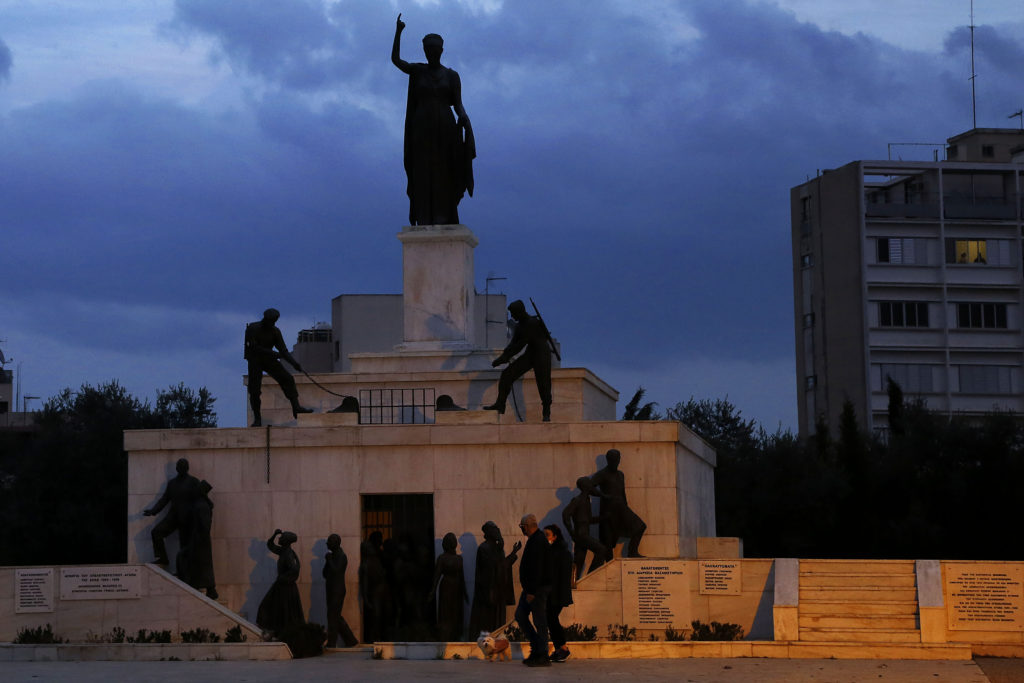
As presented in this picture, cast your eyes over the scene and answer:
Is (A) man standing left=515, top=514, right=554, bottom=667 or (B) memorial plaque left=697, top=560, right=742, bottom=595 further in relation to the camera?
(B) memorial plaque left=697, top=560, right=742, bottom=595

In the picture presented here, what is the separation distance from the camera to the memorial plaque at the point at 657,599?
20312mm

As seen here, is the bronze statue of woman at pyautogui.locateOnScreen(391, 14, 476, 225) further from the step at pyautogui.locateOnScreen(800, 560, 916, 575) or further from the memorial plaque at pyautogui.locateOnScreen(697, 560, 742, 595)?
Result: the step at pyautogui.locateOnScreen(800, 560, 916, 575)

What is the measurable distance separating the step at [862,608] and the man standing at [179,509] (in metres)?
10.2

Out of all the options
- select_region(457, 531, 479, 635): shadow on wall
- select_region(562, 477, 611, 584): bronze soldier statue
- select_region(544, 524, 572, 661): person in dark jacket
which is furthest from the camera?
select_region(457, 531, 479, 635): shadow on wall

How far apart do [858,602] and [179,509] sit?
11.1m

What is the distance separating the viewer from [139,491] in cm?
2508

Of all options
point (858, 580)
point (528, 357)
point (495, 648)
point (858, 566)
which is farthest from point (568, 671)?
point (528, 357)

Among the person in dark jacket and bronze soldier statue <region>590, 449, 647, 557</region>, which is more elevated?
bronze soldier statue <region>590, 449, 647, 557</region>

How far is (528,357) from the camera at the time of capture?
969 inches

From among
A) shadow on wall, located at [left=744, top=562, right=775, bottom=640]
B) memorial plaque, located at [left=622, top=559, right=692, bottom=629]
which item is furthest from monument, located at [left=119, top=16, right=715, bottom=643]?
shadow on wall, located at [left=744, top=562, right=775, bottom=640]

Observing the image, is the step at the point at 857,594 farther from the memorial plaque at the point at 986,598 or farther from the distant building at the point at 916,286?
the distant building at the point at 916,286

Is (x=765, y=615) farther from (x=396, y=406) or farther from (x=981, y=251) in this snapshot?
(x=981, y=251)

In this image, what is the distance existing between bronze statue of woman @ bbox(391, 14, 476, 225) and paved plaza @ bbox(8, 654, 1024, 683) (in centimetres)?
1237

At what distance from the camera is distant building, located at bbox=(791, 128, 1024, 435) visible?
7438 cm
